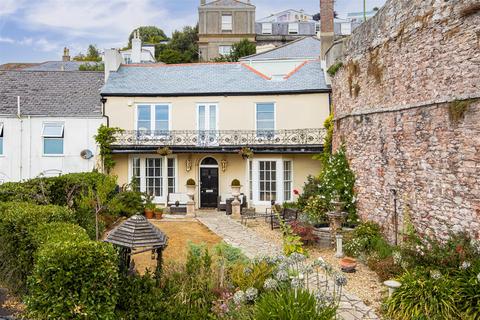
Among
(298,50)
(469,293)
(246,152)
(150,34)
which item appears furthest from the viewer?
(150,34)

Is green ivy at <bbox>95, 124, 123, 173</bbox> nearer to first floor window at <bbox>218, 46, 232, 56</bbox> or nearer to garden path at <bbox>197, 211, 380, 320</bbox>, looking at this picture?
garden path at <bbox>197, 211, 380, 320</bbox>

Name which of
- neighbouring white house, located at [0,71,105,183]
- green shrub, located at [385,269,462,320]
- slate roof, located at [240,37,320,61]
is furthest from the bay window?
green shrub, located at [385,269,462,320]

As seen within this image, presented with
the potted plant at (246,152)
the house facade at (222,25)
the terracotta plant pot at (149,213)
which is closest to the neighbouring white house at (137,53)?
the house facade at (222,25)

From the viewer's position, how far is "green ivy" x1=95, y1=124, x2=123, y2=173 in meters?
20.6

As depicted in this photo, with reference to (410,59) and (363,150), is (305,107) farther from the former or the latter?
(410,59)

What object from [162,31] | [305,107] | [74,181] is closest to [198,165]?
[305,107]

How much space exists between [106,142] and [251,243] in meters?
10.3

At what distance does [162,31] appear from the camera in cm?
7175

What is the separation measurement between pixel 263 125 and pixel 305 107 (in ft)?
7.46

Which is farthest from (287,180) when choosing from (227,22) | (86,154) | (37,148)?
(227,22)

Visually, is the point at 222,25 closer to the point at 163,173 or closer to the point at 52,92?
the point at 52,92

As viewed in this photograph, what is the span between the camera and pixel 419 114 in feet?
36.0

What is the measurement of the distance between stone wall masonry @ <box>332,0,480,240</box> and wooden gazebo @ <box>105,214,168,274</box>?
263 inches

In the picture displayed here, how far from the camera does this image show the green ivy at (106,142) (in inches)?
810
